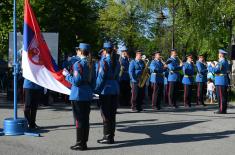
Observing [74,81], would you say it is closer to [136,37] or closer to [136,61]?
[136,61]

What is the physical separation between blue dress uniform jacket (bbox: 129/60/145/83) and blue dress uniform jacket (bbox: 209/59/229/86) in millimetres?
2316

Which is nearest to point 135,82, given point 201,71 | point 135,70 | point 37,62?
point 135,70

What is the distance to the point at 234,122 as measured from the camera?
12930 millimetres

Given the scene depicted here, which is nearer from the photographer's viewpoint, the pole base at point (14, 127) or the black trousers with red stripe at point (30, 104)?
the pole base at point (14, 127)

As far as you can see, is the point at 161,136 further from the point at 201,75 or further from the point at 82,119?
the point at 201,75

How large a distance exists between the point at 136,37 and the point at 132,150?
1662 inches

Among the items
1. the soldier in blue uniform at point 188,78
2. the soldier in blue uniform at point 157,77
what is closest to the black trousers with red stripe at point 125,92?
the soldier in blue uniform at point 157,77

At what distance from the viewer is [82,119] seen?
9039 mm

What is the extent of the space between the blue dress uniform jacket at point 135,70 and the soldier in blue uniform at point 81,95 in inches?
245

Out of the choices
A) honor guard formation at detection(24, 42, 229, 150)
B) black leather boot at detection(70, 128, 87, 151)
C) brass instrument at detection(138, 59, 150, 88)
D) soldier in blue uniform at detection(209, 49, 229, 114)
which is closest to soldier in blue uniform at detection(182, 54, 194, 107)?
honor guard formation at detection(24, 42, 229, 150)

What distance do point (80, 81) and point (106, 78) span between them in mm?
966

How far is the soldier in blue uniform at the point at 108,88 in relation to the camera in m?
9.64

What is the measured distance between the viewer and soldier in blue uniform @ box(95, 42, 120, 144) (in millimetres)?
9641

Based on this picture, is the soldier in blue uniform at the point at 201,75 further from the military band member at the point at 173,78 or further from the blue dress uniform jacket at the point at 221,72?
the blue dress uniform jacket at the point at 221,72
